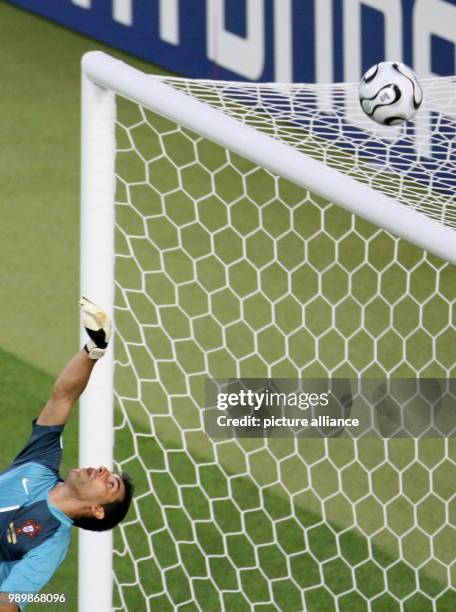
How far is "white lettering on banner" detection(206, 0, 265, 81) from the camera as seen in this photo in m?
6.80

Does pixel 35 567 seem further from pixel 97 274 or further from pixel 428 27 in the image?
pixel 428 27

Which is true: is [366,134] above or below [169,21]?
above

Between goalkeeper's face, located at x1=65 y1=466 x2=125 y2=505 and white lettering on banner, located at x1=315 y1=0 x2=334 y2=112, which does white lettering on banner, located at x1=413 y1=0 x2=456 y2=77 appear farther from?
goalkeeper's face, located at x1=65 y1=466 x2=125 y2=505

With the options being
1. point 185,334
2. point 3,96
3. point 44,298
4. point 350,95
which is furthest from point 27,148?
point 350,95

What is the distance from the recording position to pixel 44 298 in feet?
18.3

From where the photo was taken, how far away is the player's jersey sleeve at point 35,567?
3209 mm

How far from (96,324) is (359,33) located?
3.96 m

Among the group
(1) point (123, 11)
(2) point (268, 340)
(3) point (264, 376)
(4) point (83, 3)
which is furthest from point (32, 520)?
(4) point (83, 3)

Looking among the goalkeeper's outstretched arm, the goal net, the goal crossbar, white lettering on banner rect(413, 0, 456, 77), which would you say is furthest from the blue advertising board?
the goalkeeper's outstretched arm

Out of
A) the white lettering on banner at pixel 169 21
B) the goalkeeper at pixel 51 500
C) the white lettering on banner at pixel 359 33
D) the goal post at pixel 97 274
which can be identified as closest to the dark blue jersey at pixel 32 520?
the goalkeeper at pixel 51 500

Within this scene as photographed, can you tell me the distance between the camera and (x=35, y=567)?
10.6ft

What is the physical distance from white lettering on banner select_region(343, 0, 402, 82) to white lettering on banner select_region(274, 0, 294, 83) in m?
0.31

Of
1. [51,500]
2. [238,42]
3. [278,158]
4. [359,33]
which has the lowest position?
[51,500]

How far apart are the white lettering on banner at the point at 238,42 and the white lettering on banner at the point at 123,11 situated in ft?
1.61
